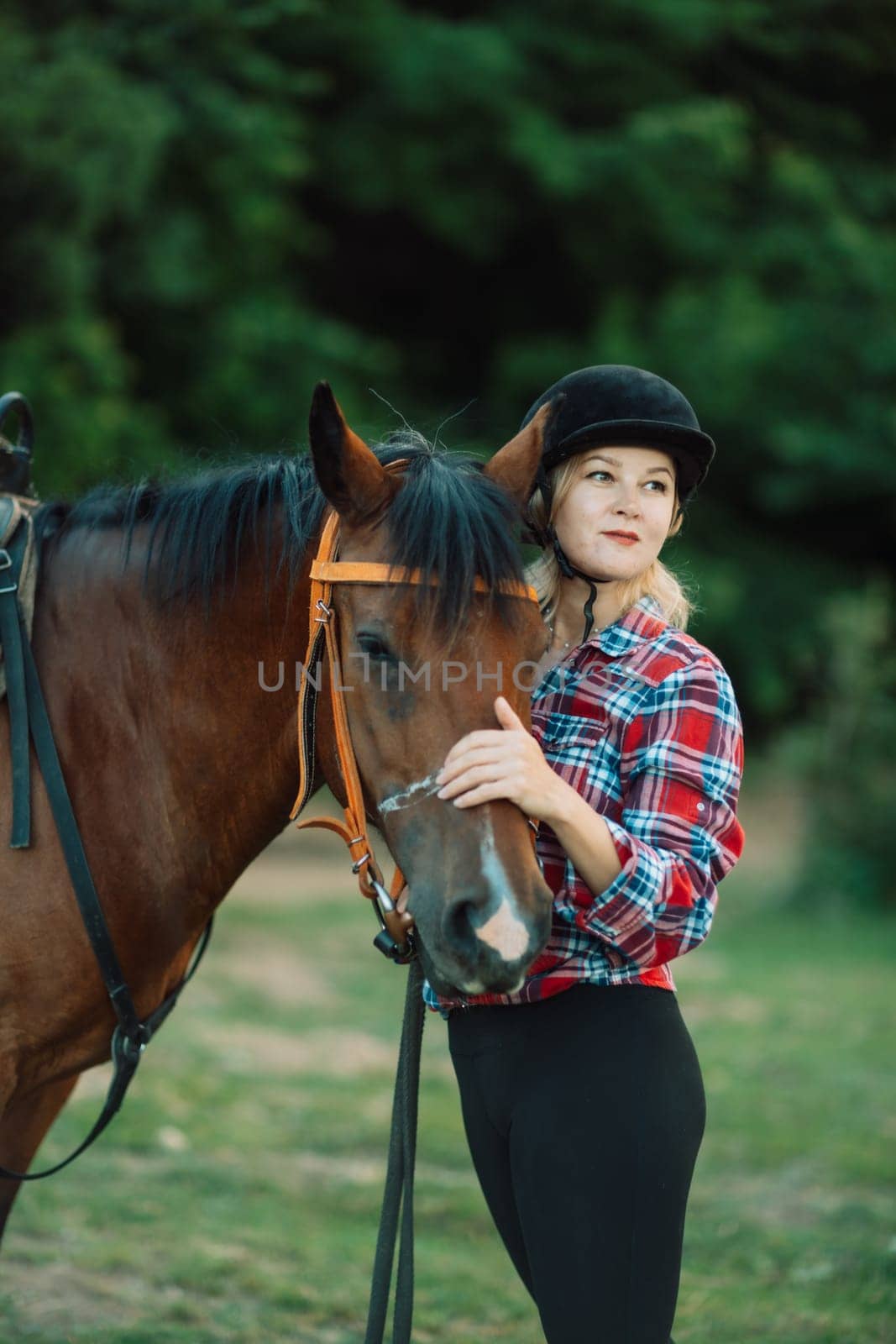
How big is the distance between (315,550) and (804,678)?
13.2 meters

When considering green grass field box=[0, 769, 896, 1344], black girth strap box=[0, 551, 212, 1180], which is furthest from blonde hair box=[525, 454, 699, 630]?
green grass field box=[0, 769, 896, 1344]

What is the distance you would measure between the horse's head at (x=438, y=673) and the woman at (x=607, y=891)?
0.07m

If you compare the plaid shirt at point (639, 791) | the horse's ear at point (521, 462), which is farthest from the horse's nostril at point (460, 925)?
the horse's ear at point (521, 462)

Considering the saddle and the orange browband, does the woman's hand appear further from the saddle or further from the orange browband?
the saddle

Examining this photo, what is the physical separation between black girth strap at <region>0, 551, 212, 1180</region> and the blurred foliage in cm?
726

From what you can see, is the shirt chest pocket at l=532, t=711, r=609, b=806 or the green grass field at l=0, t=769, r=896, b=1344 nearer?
the shirt chest pocket at l=532, t=711, r=609, b=806

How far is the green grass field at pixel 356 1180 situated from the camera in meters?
3.53

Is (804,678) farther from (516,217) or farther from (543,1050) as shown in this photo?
(543,1050)

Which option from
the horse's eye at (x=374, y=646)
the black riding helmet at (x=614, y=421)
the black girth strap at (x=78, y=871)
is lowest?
the black girth strap at (x=78, y=871)

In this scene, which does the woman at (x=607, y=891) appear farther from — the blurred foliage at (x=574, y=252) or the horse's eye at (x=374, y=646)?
the blurred foliage at (x=574, y=252)

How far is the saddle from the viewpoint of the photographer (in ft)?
7.08

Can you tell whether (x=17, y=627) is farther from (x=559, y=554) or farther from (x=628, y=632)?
(x=628, y=632)

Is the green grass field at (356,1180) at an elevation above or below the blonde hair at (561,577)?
below

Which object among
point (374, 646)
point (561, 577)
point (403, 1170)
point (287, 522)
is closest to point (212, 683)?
point (287, 522)
